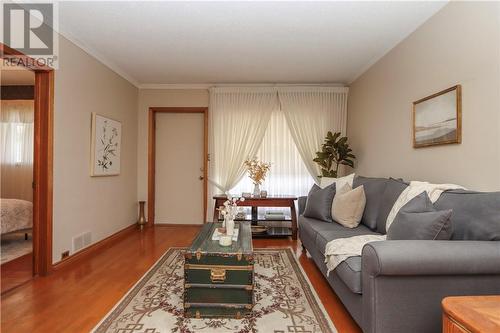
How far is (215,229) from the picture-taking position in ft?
8.80

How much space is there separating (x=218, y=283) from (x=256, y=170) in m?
2.70

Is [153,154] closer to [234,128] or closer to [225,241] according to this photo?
[234,128]

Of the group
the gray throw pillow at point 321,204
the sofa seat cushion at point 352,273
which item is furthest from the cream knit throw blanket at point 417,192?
the gray throw pillow at point 321,204

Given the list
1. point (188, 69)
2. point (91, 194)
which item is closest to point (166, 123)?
point (188, 69)

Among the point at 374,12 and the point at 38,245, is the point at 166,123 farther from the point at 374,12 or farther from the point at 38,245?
the point at 374,12

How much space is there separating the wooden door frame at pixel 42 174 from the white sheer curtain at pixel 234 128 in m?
2.44

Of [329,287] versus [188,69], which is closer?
[329,287]

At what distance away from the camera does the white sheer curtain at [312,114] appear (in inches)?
188

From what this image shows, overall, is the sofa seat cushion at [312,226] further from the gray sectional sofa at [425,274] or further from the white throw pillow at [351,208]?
the gray sectional sofa at [425,274]

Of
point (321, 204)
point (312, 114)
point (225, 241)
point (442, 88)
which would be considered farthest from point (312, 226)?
point (312, 114)

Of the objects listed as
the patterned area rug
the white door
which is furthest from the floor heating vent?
the white door

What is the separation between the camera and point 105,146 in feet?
12.4

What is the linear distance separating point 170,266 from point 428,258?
95.7 inches

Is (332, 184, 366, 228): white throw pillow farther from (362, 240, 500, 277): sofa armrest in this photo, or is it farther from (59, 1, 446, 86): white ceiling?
(59, 1, 446, 86): white ceiling
